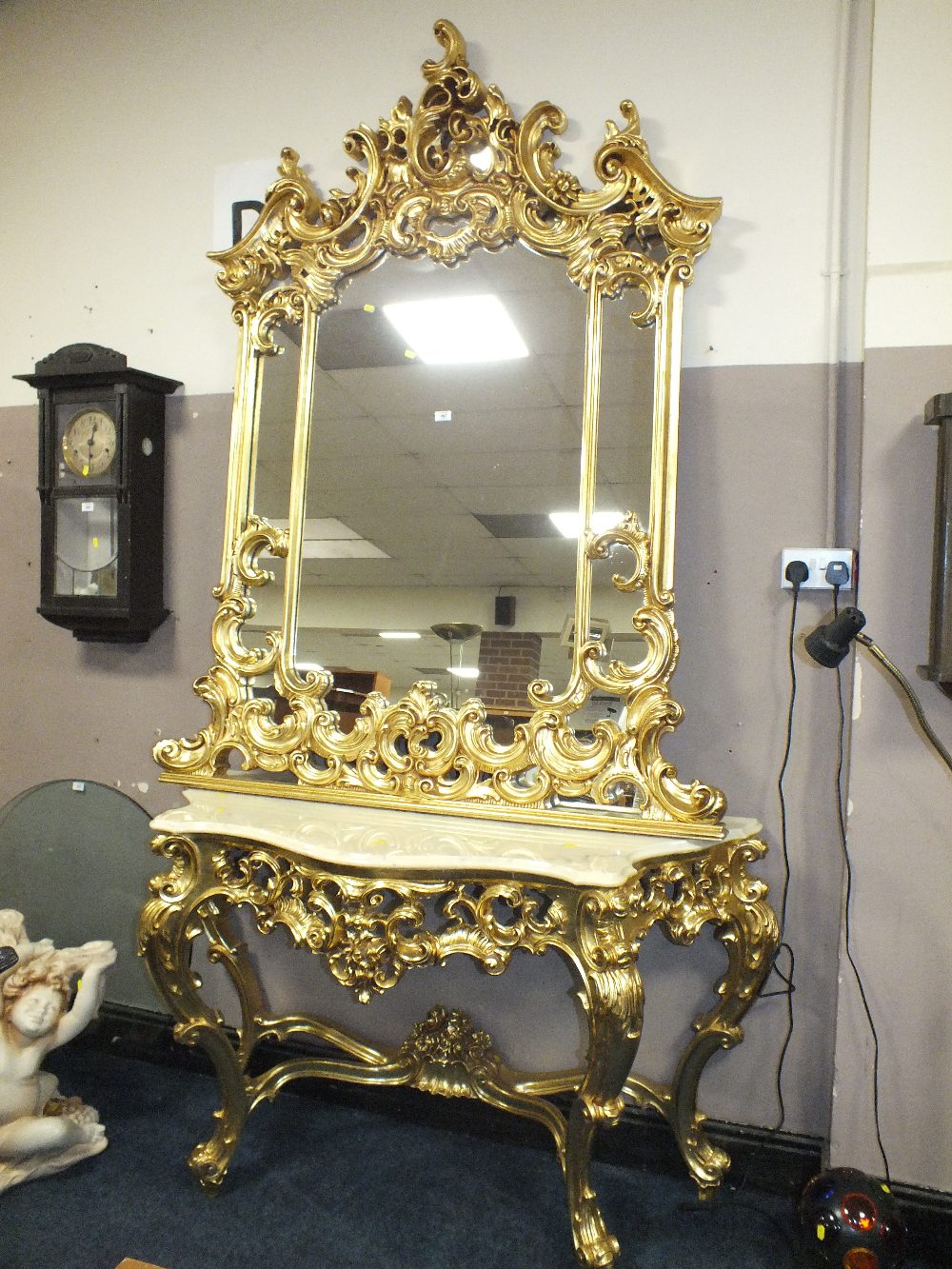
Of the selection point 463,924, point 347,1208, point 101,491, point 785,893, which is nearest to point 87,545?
point 101,491

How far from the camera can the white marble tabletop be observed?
158 cm

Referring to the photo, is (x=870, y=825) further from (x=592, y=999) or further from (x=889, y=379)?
(x=889, y=379)

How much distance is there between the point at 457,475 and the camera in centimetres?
204

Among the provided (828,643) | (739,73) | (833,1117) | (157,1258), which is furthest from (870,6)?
(157,1258)

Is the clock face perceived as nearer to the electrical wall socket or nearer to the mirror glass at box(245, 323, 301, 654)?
the mirror glass at box(245, 323, 301, 654)

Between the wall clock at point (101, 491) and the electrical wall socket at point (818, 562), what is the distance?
5.29 ft

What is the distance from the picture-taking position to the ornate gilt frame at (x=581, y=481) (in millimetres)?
1860

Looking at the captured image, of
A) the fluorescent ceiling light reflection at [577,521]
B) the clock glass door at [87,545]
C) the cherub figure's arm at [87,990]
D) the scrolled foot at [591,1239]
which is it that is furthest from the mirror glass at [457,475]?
the scrolled foot at [591,1239]

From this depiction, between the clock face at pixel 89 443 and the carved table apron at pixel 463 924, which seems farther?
the clock face at pixel 89 443

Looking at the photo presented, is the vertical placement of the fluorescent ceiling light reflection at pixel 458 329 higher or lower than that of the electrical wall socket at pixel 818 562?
higher

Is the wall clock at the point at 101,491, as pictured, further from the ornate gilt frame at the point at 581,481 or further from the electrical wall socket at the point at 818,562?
the electrical wall socket at the point at 818,562

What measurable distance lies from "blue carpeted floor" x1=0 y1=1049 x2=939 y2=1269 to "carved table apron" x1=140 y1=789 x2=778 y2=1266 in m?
0.10

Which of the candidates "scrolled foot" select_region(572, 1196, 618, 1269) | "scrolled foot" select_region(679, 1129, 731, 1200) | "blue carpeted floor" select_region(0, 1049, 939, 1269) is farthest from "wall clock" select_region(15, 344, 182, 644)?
"scrolled foot" select_region(679, 1129, 731, 1200)

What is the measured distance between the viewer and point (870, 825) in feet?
5.95
